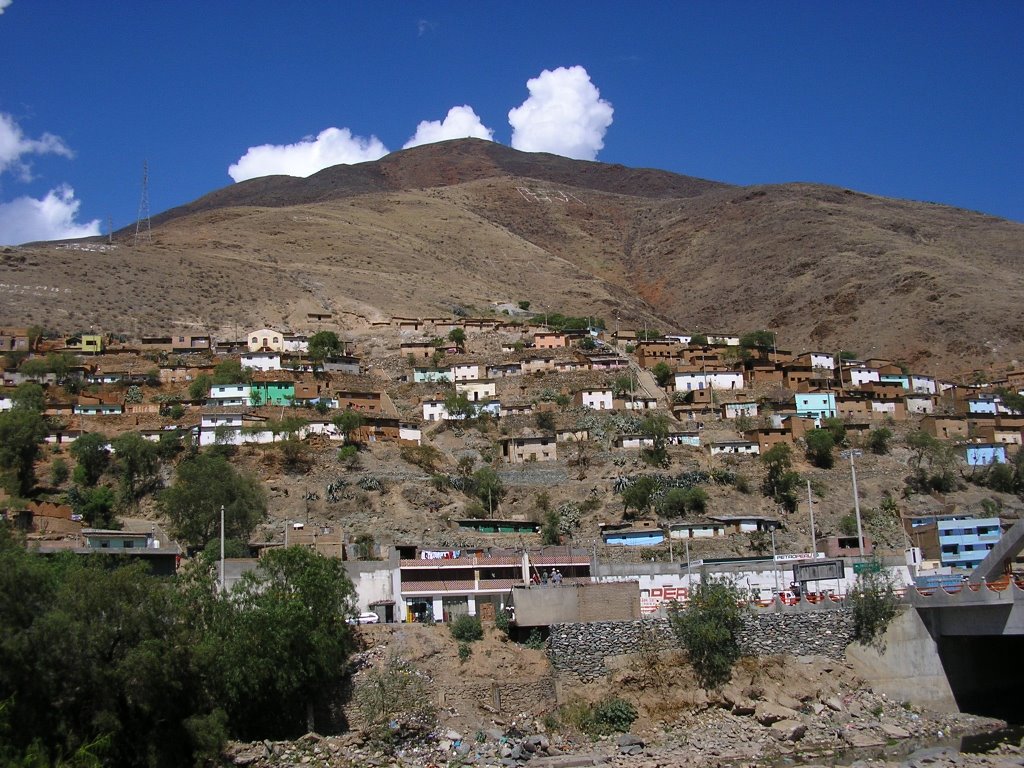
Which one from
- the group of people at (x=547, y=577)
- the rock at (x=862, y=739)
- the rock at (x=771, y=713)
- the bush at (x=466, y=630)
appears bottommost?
the rock at (x=862, y=739)

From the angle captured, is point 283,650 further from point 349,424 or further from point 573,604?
point 349,424

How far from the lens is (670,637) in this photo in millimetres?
36094

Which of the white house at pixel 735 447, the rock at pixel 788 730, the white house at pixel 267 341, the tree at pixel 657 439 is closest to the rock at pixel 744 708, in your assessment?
the rock at pixel 788 730

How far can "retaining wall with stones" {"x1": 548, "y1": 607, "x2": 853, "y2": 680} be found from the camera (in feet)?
117

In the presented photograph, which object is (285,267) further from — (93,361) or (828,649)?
(828,649)

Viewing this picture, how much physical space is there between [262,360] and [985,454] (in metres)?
51.9

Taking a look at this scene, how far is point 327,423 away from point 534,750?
41.7m

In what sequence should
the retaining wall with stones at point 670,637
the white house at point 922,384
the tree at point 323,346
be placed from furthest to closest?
the white house at point 922,384
the tree at point 323,346
the retaining wall with stones at point 670,637

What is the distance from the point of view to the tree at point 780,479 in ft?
213

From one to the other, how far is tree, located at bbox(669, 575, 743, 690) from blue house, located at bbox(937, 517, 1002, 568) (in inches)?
917

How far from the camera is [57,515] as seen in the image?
5553 cm

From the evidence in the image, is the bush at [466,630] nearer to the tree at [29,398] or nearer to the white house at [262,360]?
the tree at [29,398]

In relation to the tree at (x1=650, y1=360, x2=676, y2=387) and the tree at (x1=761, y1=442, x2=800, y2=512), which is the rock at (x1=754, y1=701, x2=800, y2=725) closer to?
the tree at (x1=761, y1=442, x2=800, y2=512)

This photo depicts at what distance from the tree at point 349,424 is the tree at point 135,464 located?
Answer: 11389 mm
